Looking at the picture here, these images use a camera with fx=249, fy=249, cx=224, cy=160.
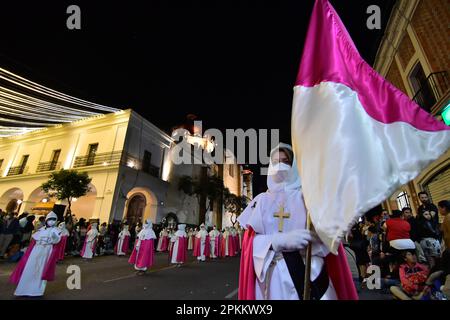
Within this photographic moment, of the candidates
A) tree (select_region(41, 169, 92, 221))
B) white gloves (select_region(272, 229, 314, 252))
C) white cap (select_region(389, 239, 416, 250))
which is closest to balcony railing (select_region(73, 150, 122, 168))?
tree (select_region(41, 169, 92, 221))

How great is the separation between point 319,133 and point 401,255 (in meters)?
4.72

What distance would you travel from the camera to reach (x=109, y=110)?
21547mm

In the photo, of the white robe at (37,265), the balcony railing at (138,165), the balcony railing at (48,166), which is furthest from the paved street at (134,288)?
the balcony railing at (48,166)

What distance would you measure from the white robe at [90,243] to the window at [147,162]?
971cm

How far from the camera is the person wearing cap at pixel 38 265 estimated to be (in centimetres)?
529

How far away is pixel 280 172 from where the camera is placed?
2322 mm

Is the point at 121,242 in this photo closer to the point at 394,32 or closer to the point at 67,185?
the point at 67,185

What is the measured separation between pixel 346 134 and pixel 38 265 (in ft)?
22.6

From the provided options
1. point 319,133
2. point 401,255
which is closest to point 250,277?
point 319,133

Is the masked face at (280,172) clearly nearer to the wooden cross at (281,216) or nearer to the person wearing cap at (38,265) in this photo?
the wooden cross at (281,216)

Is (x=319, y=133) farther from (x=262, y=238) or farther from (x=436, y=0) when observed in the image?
(x=436, y=0)

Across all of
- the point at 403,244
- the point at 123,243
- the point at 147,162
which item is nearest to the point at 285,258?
the point at 403,244
